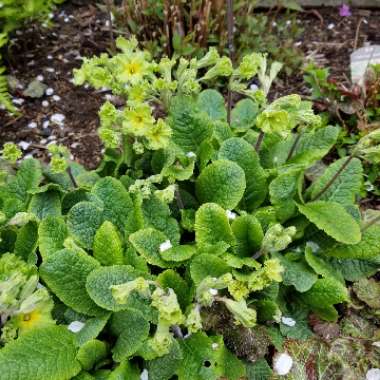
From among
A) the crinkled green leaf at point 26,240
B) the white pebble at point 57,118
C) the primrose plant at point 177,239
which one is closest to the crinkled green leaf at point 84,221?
the primrose plant at point 177,239

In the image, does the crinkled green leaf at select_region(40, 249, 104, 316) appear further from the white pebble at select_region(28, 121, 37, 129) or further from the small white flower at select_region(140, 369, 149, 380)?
the white pebble at select_region(28, 121, 37, 129)

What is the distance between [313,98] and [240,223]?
4.45ft

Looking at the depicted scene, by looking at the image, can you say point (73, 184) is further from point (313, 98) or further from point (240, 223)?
point (313, 98)

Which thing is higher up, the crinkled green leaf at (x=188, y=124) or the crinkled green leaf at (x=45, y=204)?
the crinkled green leaf at (x=188, y=124)

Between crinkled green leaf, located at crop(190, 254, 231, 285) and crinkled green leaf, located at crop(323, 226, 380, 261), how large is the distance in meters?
0.48

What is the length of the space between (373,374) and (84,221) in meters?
1.23

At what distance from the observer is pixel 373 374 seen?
2104mm

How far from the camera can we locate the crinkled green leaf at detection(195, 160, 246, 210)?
216cm

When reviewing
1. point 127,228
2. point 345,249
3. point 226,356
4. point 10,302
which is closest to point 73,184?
point 127,228

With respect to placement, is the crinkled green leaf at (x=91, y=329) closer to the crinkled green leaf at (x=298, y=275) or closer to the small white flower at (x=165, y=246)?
the small white flower at (x=165, y=246)

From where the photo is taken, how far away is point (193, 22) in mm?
3354

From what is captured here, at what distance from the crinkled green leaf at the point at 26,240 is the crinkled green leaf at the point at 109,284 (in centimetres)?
34

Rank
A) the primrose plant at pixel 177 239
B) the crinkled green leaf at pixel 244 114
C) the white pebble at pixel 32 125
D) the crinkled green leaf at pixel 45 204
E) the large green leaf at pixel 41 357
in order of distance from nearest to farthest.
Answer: the large green leaf at pixel 41 357, the primrose plant at pixel 177 239, the crinkled green leaf at pixel 45 204, the crinkled green leaf at pixel 244 114, the white pebble at pixel 32 125

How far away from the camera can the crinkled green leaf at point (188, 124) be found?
231cm
